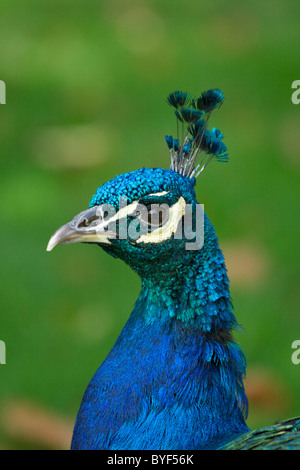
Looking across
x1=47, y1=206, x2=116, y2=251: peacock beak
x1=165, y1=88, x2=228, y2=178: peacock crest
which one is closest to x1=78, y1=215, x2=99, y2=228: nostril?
x1=47, y1=206, x2=116, y2=251: peacock beak

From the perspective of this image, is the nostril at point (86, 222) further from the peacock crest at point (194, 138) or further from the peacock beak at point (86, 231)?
the peacock crest at point (194, 138)

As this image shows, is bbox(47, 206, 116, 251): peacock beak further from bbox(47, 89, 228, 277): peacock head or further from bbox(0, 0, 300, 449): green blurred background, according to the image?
bbox(0, 0, 300, 449): green blurred background

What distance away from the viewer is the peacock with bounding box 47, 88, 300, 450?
182 centimetres

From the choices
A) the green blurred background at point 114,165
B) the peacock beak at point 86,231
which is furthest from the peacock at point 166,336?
the green blurred background at point 114,165

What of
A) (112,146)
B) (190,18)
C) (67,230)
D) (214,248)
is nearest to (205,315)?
(214,248)

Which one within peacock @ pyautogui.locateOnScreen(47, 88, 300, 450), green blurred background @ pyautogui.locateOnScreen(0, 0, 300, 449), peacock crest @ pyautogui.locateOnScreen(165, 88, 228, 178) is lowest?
peacock @ pyautogui.locateOnScreen(47, 88, 300, 450)

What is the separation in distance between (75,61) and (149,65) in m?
0.52

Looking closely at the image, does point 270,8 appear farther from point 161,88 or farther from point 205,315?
point 205,315

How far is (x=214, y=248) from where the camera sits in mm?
1922

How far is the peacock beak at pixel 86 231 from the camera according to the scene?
5.91ft

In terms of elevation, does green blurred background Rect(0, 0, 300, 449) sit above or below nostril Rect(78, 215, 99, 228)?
above

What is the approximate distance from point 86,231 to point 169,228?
22 cm

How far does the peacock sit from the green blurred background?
1424 millimetres

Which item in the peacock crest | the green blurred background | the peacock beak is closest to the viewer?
the peacock beak
